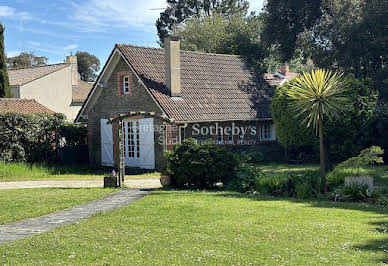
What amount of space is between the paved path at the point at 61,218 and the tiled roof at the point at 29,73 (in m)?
27.7

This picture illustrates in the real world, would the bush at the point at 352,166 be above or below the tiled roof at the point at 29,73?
below

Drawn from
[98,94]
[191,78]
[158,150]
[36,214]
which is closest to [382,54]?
[191,78]

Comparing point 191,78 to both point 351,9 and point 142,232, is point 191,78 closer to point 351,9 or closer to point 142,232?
point 351,9

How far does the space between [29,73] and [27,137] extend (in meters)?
20.6

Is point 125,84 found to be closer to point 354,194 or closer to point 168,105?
point 168,105

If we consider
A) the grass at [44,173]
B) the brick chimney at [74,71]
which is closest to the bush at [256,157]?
the grass at [44,173]

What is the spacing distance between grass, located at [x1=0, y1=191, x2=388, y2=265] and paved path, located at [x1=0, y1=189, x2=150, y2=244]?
20.4 inches

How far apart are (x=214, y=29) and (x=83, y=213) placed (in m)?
33.9

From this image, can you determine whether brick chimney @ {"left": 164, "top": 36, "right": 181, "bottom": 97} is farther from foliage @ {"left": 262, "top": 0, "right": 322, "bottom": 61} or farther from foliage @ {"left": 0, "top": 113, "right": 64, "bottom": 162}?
foliage @ {"left": 262, "top": 0, "right": 322, "bottom": 61}

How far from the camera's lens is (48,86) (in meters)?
41.3

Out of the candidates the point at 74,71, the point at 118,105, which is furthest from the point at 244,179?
the point at 74,71

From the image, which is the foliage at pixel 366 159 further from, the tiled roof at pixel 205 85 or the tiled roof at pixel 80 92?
the tiled roof at pixel 80 92

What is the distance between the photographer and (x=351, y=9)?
88.4 feet

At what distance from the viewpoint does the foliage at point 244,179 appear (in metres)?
15.7
